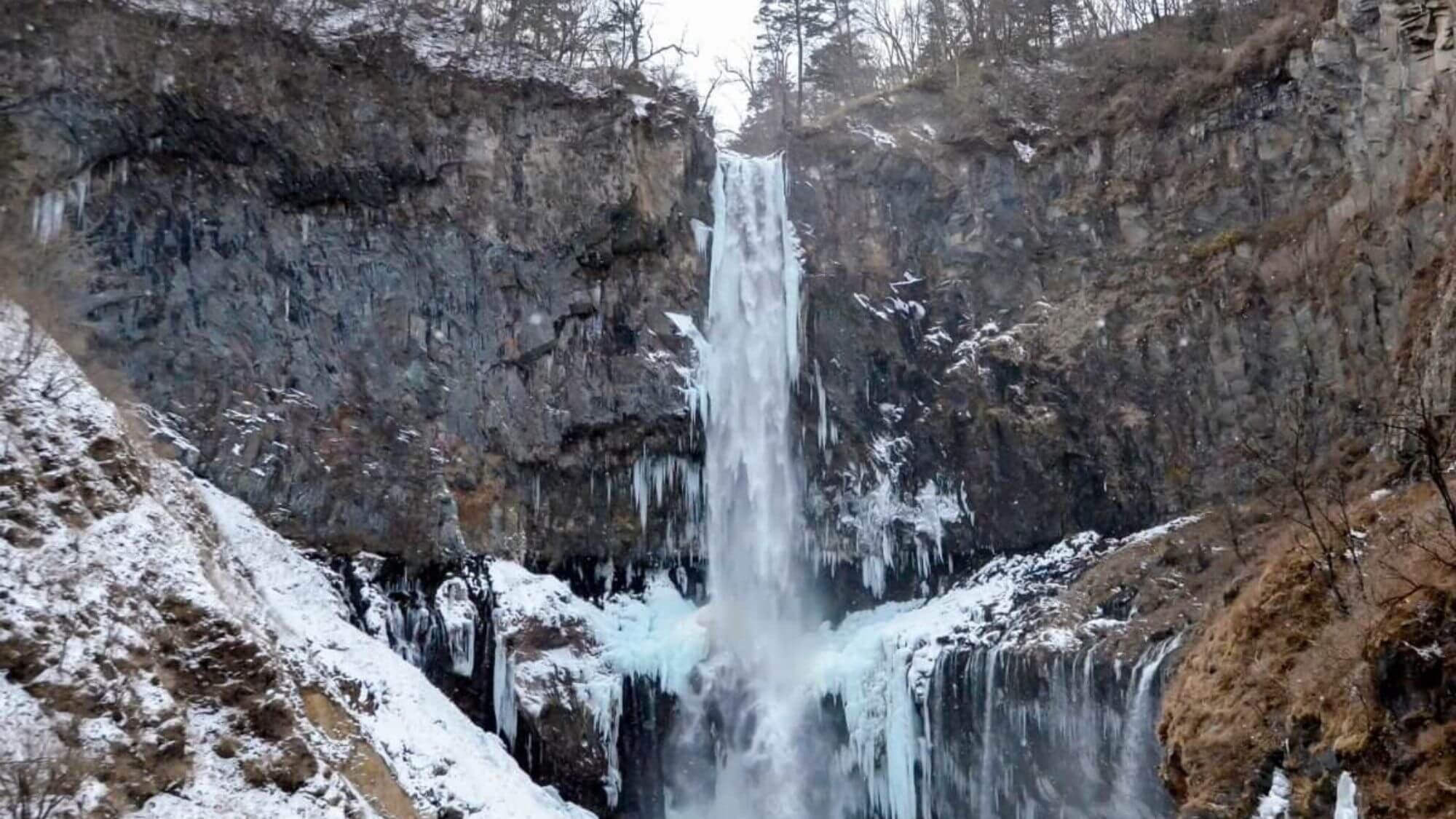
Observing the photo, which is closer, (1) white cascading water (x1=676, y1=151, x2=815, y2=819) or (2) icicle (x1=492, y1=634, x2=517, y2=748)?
(2) icicle (x1=492, y1=634, x2=517, y2=748)

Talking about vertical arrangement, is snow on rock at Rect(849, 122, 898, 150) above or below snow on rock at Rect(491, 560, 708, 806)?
above

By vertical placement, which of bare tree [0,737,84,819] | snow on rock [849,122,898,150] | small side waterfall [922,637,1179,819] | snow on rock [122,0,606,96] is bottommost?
small side waterfall [922,637,1179,819]

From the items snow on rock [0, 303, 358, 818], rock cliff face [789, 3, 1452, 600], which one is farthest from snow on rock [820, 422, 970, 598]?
snow on rock [0, 303, 358, 818]

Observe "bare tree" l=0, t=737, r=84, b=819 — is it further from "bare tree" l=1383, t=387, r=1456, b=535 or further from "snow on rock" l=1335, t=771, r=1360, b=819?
"bare tree" l=1383, t=387, r=1456, b=535

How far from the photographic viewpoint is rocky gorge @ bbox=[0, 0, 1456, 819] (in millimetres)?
21562

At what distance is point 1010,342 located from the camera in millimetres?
26438

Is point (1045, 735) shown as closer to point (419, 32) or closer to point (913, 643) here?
point (913, 643)

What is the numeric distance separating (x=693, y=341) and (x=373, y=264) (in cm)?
767

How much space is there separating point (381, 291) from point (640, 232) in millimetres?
6199

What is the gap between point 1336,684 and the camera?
1028cm

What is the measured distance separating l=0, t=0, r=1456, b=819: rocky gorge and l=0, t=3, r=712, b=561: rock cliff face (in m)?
0.09

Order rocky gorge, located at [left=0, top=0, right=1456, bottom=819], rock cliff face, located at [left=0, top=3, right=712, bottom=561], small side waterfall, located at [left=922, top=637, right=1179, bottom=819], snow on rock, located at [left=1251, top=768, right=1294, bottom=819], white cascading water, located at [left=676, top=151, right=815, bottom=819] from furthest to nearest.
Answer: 1. white cascading water, located at [left=676, top=151, right=815, bottom=819]
2. rock cliff face, located at [left=0, top=3, right=712, bottom=561]
3. rocky gorge, located at [left=0, top=0, right=1456, bottom=819]
4. small side waterfall, located at [left=922, top=637, right=1179, bottom=819]
5. snow on rock, located at [left=1251, top=768, right=1294, bottom=819]

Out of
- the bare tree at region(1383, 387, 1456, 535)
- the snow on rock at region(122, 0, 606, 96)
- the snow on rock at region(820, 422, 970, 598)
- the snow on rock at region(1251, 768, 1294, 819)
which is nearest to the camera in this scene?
the snow on rock at region(1251, 768, 1294, 819)

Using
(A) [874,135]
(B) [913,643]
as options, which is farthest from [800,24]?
(B) [913,643]
